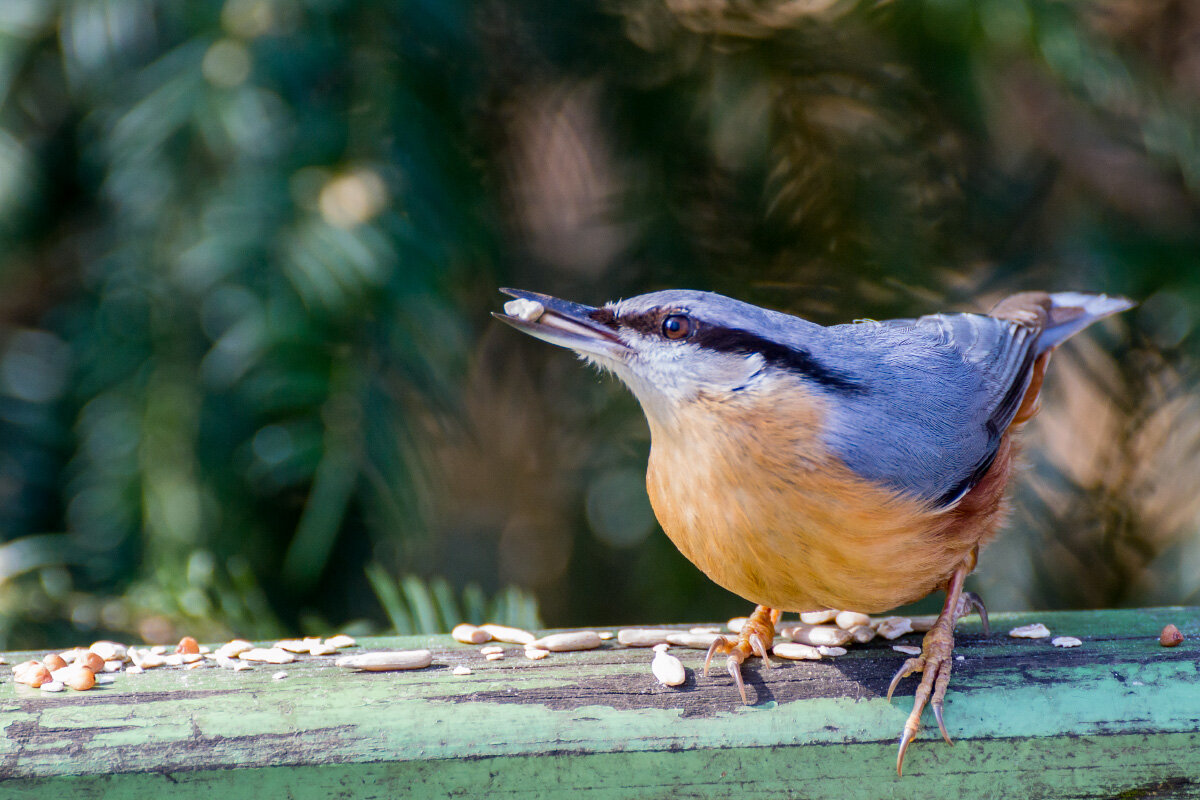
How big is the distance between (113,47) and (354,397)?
3.18 ft

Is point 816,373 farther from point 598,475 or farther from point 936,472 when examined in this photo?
point 598,475

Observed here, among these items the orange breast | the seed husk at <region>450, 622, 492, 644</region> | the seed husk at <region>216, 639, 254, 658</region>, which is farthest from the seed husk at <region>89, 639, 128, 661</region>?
the orange breast

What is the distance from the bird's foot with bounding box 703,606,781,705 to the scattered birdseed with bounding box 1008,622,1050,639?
0.43 metres

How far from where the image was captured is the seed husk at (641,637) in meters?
1.77

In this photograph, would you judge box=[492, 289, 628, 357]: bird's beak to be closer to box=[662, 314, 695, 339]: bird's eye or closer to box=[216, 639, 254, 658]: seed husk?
box=[662, 314, 695, 339]: bird's eye

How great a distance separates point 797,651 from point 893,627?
0.27 metres

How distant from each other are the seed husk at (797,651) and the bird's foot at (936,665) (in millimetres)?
168

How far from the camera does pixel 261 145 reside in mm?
2211

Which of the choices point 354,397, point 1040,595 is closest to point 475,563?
point 354,397

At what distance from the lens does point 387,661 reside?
161 centimetres

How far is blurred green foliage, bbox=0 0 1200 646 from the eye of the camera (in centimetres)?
221

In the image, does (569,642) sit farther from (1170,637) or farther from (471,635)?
(1170,637)

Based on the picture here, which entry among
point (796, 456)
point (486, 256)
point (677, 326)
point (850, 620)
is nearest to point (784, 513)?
point (796, 456)

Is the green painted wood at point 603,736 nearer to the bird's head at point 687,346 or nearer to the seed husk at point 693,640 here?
the seed husk at point 693,640
